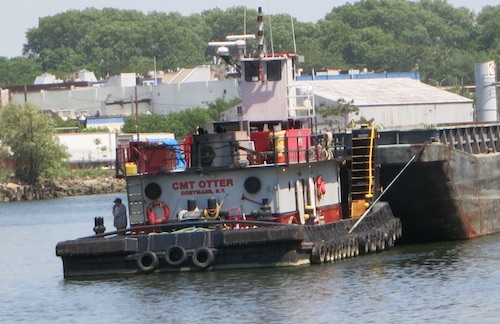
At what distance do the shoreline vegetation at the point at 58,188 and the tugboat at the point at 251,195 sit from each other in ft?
197

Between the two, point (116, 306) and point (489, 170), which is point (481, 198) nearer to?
point (489, 170)

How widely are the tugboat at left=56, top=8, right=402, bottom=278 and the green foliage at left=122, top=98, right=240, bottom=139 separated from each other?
76.7m

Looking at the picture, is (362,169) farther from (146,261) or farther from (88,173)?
(88,173)

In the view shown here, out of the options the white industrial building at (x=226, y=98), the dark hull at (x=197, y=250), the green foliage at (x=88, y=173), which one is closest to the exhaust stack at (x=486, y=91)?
the dark hull at (x=197, y=250)

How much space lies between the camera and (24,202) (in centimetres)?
9075

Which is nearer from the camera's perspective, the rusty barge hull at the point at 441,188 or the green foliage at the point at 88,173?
the rusty barge hull at the point at 441,188

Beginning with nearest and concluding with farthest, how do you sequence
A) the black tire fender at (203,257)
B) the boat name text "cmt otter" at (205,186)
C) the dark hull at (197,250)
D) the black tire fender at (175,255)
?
1. the dark hull at (197,250)
2. the black tire fender at (203,257)
3. the black tire fender at (175,255)
4. the boat name text "cmt otter" at (205,186)

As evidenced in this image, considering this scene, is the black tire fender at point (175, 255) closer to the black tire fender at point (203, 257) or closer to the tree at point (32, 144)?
the black tire fender at point (203, 257)

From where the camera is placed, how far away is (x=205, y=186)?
33375 millimetres

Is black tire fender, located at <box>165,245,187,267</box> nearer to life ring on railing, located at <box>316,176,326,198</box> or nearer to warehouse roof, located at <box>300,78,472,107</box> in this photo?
life ring on railing, located at <box>316,176,326,198</box>

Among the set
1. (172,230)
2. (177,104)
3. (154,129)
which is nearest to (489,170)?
(172,230)

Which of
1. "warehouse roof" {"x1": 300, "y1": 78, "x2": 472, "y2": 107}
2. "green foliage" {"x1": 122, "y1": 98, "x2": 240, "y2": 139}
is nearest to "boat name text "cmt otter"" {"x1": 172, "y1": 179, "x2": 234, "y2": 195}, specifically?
"warehouse roof" {"x1": 300, "y1": 78, "x2": 472, "y2": 107}

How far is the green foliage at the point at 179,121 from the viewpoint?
114m

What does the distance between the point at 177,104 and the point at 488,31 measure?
69.5 metres
